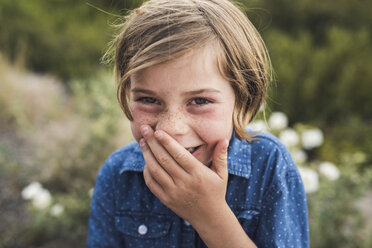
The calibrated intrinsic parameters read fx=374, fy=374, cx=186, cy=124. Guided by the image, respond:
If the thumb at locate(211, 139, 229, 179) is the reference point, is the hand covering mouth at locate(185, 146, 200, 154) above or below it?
above

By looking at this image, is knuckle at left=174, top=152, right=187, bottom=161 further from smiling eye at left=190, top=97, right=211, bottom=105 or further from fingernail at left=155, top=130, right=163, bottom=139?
smiling eye at left=190, top=97, right=211, bottom=105

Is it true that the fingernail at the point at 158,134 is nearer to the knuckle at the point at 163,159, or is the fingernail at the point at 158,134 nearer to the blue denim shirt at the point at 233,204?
the knuckle at the point at 163,159

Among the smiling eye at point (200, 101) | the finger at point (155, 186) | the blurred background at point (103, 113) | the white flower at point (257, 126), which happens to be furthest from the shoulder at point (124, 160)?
the white flower at point (257, 126)

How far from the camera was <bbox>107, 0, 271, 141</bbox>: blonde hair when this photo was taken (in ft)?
4.03

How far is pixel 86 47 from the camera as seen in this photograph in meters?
7.98

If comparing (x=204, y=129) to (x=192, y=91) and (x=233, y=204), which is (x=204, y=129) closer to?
(x=192, y=91)

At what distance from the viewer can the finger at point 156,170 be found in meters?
1.29

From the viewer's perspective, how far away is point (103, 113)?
3.62 meters

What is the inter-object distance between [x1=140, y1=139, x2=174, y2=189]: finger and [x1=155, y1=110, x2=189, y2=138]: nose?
0.31 feet

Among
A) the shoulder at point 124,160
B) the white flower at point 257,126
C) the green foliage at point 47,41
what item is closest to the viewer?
the shoulder at point 124,160

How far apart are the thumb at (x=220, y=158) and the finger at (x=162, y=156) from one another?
12 cm

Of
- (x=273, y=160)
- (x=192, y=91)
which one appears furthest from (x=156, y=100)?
(x=273, y=160)

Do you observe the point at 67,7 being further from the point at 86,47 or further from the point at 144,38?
the point at 144,38

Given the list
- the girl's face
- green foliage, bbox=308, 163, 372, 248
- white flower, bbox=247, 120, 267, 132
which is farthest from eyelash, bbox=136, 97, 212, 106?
green foliage, bbox=308, 163, 372, 248
